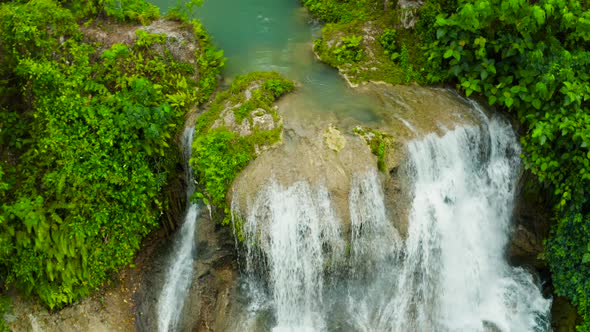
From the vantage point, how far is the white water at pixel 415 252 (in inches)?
315

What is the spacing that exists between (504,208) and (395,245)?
2554 mm

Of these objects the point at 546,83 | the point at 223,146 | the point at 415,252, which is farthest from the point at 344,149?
the point at 546,83

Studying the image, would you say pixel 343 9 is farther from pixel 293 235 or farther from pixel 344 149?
pixel 293 235

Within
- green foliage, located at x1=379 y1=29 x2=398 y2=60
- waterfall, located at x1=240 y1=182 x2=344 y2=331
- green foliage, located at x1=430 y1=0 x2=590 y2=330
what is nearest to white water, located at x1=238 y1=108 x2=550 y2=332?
waterfall, located at x1=240 y1=182 x2=344 y2=331

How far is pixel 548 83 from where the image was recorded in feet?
27.7

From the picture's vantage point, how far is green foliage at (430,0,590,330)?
8.32 meters

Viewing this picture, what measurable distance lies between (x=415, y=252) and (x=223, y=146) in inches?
152

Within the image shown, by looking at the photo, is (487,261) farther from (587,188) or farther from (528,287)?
(587,188)

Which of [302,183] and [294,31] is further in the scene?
[294,31]

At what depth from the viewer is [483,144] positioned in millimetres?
9148

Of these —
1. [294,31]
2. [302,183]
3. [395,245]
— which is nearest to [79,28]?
[294,31]

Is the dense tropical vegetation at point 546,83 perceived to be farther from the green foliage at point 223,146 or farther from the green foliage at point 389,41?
the green foliage at point 223,146

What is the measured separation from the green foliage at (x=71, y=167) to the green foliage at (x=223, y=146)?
655 millimetres

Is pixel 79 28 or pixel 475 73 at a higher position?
pixel 79 28
